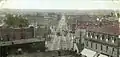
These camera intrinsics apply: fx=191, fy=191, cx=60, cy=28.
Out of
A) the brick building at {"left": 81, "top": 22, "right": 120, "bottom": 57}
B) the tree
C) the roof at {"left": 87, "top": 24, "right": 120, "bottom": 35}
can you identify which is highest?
Answer: the tree

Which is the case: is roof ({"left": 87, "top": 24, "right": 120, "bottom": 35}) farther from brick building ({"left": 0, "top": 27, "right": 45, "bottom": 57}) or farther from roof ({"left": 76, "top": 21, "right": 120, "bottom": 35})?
brick building ({"left": 0, "top": 27, "right": 45, "bottom": 57})

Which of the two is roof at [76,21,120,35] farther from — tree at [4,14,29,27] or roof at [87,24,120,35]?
tree at [4,14,29,27]

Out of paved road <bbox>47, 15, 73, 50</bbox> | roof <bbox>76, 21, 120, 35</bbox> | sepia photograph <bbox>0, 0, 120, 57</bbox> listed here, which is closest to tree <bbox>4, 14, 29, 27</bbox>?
sepia photograph <bbox>0, 0, 120, 57</bbox>

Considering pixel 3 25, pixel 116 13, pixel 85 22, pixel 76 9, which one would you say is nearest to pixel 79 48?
pixel 85 22

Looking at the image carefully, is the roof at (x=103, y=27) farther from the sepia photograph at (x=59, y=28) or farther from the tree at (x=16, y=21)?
the tree at (x=16, y=21)

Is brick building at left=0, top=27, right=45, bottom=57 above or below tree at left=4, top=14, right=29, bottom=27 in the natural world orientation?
below

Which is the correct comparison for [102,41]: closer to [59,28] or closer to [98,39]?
[98,39]

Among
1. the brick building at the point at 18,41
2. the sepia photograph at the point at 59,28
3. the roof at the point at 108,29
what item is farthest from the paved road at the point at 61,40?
the roof at the point at 108,29

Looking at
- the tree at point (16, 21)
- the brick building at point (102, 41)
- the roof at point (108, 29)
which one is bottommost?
the brick building at point (102, 41)

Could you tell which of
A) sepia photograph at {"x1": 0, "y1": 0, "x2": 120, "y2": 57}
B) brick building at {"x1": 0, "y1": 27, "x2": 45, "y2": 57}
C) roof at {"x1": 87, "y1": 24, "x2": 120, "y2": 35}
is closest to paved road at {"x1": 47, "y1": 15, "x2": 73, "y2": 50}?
sepia photograph at {"x1": 0, "y1": 0, "x2": 120, "y2": 57}

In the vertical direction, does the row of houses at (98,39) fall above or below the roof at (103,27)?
below
